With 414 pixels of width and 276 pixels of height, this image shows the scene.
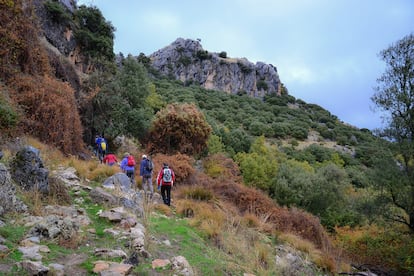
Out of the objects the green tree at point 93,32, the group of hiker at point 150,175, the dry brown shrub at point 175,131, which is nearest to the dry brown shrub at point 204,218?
the group of hiker at point 150,175

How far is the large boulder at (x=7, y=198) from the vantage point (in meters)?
5.27

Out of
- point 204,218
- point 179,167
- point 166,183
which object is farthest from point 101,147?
point 204,218

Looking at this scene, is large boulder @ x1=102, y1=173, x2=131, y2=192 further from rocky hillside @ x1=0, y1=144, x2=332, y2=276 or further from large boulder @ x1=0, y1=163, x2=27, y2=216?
large boulder @ x1=0, y1=163, x2=27, y2=216

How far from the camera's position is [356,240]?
1681 centimetres

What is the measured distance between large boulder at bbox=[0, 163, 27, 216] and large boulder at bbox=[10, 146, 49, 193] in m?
0.64

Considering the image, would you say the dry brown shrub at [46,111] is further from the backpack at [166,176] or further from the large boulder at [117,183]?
the backpack at [166,176]

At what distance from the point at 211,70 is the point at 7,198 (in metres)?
83.0

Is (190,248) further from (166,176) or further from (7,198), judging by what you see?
(166,176)

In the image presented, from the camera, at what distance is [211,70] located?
282 feet

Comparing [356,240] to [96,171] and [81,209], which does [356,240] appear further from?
[81,209]

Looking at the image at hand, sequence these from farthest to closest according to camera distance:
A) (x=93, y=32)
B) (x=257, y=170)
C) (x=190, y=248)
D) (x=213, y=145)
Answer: (x=257, y=170), (x=213, y=145), (x=93, y=32), (x=190, y=248)

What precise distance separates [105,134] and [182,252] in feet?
55.4

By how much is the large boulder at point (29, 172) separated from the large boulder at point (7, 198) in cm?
64

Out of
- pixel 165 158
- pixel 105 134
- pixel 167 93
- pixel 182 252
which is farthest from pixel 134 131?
pixel 167 93
